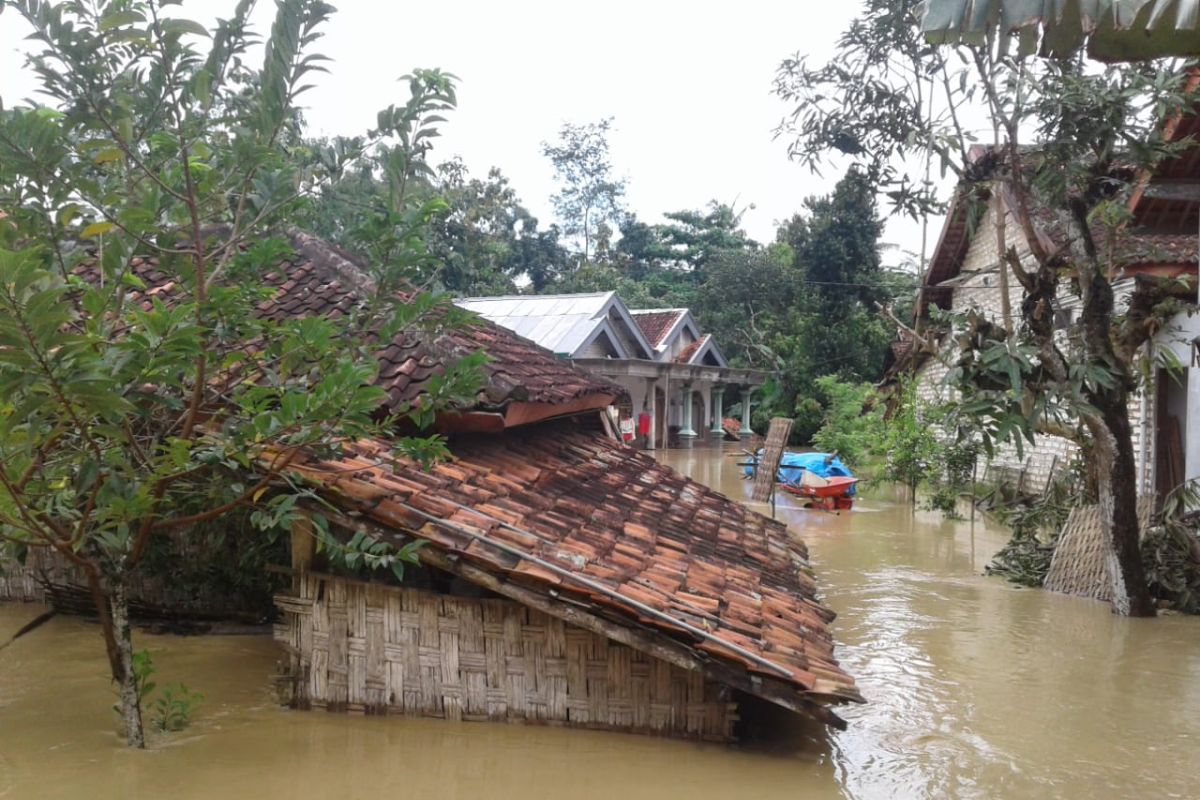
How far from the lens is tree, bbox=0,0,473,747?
3.95 m

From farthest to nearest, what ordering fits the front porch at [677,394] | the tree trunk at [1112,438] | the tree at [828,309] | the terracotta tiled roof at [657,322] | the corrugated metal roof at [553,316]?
the tree at [828,309] → the terracotta tiled roof at [657,322] → the front porch at [677,394] → the corrugated metal roof at [553,316] → the tree trunk at [1112,438]

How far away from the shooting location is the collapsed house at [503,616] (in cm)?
500

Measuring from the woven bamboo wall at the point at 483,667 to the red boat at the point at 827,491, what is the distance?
13136 millimetres

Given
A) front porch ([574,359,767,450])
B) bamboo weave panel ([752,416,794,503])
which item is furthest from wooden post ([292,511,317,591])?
front porch ([574,359,767,450])

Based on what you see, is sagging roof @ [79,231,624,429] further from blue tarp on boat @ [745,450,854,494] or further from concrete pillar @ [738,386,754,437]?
concrete pillar @ [738,386,754,437]

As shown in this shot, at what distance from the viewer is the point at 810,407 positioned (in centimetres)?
3512

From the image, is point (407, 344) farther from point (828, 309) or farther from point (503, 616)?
point (828, 309)

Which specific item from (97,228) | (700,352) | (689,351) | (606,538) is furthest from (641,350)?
(97,228)

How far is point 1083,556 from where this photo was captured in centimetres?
1071

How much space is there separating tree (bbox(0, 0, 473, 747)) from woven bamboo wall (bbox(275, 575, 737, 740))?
0.74 metres

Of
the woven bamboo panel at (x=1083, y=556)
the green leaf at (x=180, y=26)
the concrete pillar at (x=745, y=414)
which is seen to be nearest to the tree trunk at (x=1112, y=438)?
the woven bamboo panel at (x=1083, y=556)

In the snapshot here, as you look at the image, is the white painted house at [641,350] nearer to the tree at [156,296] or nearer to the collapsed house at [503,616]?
the collapsed house at [503,616]

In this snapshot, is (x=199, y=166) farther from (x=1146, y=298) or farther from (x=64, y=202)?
(x=1146, y=298)

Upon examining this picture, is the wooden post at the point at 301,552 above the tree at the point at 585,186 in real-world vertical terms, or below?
below
